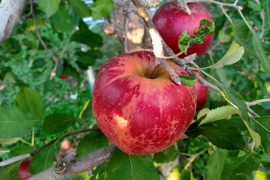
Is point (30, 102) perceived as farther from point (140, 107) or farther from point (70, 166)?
point (140, 107)

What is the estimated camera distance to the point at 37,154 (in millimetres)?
852

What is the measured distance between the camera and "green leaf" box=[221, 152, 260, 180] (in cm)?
62

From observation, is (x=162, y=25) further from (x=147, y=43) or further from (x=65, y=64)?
(x=65, y=64)

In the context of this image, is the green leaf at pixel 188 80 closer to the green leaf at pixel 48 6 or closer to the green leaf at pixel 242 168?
the green leaf at pixel 242 168

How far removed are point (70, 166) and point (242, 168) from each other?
1.41 feet

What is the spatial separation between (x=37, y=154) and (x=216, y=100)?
1.99ft

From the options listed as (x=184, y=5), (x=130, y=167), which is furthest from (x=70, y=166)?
(x=184, y=5)

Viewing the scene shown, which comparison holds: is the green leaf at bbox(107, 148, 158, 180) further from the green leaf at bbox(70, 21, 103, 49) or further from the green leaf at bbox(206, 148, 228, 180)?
the green leaf at bbox(70, 21, 103, 49)

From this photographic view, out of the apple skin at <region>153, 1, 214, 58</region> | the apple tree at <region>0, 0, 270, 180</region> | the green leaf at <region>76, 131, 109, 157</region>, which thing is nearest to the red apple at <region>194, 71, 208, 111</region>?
the apple tree at <region>0, 0, 270, 180</region>

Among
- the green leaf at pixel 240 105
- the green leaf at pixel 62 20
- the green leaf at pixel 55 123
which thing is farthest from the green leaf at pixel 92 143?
the green leaf at pixel 62 20

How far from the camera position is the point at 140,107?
0.55 metres

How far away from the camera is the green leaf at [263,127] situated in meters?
0.64

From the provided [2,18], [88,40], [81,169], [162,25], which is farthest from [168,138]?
[88,40]

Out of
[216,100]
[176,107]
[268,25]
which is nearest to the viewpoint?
[176,107]
